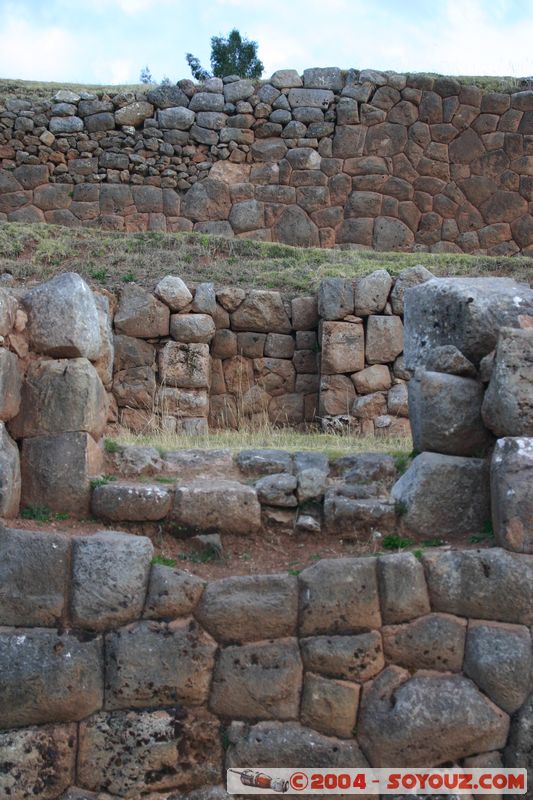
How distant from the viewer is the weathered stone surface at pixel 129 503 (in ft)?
19.7

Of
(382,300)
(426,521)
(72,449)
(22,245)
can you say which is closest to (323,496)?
(426,521)

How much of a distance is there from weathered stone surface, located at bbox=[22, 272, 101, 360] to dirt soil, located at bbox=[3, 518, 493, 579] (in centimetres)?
115

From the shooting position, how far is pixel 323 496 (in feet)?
20.7

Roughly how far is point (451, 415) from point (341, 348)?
5.22 m

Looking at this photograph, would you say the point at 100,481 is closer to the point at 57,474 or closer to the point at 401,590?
the point at 57,474

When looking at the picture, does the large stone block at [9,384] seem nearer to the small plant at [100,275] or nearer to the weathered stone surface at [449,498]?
the weathered stone surface at [449,498]

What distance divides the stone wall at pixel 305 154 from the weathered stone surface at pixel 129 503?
10.7m

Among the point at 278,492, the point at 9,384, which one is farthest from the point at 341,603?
the point at 9,384

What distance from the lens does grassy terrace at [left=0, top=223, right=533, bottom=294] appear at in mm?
12156

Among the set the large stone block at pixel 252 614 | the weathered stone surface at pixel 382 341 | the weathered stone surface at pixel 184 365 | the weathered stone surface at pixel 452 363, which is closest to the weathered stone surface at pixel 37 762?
the large stone block at pixel 252 614

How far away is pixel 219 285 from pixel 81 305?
18.6ft

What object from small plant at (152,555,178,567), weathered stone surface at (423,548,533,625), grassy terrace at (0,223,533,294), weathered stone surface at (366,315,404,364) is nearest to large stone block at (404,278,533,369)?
weathered stone surface at (423,548,533,625)

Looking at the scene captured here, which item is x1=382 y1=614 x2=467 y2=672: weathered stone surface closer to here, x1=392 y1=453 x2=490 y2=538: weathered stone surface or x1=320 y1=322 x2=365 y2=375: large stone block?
x1=392 y1=453 x2=490 y2=538: weathered stone surface

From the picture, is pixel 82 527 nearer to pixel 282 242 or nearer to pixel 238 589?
pixel 238 589
